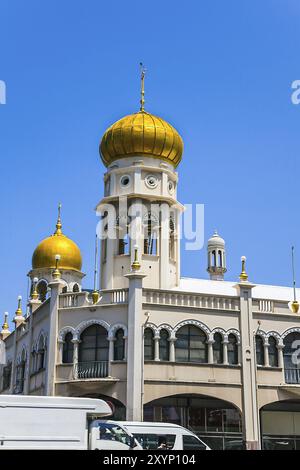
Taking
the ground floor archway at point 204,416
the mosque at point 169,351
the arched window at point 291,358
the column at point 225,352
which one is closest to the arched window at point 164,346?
the mosque at point 169,351

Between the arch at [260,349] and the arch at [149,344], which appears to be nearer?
the arch at [149,344]

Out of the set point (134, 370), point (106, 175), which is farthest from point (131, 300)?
point (106, 175)

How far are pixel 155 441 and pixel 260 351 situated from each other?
44.1ft

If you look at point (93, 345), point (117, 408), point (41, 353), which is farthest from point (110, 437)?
point (41, 353)

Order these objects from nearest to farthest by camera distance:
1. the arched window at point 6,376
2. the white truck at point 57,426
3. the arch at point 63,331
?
1. the white truck at point 57,426
2. the arch at point 63,331
3. the arched window at point 6,376

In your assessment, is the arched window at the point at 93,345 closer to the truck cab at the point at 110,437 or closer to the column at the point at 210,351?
the column at the point at 210,351

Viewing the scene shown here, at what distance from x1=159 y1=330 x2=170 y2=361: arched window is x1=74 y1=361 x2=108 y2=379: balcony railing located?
2691 mm

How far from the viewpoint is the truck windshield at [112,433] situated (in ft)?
61.0

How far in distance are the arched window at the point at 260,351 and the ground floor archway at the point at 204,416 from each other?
A: 2.64m

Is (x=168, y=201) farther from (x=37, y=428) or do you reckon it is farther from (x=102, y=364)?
(x=37, y=428)

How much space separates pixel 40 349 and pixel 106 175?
1086 cm

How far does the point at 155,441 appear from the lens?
2042 cm

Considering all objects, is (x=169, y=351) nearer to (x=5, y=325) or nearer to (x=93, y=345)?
(x=93, y=345)

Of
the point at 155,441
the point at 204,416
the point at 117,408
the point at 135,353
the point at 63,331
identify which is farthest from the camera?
the point at 63,331
